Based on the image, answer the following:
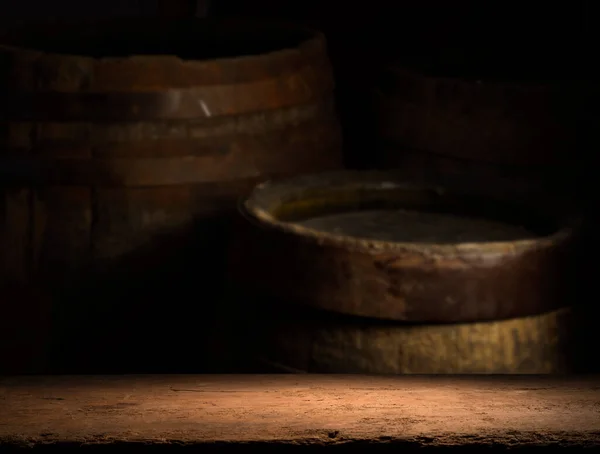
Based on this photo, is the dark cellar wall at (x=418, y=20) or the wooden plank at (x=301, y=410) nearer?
the wooden plank at (x=301, y=410)

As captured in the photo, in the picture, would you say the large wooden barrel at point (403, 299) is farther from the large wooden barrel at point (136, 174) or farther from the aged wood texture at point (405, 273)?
the large wooden barrel at point (136, 174)

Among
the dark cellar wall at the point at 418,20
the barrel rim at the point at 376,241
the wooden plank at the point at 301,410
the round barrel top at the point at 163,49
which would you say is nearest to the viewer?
the wooden plank at the point at 301,410

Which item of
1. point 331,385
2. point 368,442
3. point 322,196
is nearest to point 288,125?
point 322,196

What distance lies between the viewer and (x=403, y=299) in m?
1.53

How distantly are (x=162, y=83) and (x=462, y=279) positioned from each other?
0.64 metres

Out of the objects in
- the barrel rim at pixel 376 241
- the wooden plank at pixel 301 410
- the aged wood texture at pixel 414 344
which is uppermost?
the barrel rim at pixel 376 241

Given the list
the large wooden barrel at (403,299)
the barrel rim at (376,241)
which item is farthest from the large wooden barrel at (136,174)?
the large wooden barrel at (403,299)

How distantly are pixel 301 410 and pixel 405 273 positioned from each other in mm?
252

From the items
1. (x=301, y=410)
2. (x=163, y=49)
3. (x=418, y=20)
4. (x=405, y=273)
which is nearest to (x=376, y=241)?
(x=405, y=273)

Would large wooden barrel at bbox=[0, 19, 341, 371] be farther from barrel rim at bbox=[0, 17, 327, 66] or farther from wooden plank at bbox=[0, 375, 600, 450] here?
wooden plank at bbox=[0, 375, 600, 450]

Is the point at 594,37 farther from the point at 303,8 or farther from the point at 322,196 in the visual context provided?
the point at 322,196

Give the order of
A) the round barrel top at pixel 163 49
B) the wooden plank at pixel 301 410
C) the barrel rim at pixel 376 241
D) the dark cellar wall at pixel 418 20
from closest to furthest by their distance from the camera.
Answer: the wooden plank at pixel 301 410 → the barrel rim at pixel 376 241 → the round barrel top at pixel 163 49 → the dark cellar wall at pixel 418 20

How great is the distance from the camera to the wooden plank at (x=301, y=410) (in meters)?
1.33

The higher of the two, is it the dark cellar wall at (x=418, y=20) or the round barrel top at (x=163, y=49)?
the dark cellar wall at (x=418, y=20)
